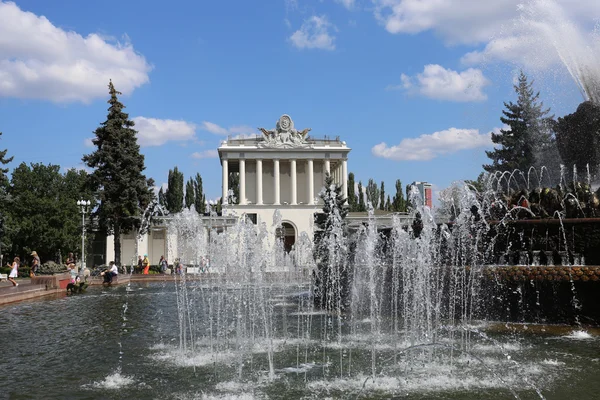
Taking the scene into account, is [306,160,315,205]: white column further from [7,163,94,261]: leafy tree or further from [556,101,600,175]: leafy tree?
[556,101,600,175]: leafy tree

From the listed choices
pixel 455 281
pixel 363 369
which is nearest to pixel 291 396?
pixel 363 369

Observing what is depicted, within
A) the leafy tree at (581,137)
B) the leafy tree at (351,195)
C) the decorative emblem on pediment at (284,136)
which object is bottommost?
the leafy tree at (581,137)

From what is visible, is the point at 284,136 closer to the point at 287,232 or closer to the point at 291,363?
the point at 287,232

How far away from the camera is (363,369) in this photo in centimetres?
759

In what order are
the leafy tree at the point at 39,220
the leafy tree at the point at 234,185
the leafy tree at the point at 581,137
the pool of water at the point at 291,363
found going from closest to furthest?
the pool of water at the point at 291,363
the leafy tree at the point at 581,137
the leafy tree at the point at 39,220
the leafy tree at the point at 234,185

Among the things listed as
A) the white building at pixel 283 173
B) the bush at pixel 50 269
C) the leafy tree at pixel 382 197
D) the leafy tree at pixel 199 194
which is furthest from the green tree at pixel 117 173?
the leafy tree at pixel 382 197

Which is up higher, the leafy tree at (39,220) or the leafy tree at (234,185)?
the leafy tree at (234,185)

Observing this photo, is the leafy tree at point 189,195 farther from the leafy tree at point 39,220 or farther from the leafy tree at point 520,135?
the leafy tree at point 520,135

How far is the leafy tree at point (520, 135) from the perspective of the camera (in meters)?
42.5

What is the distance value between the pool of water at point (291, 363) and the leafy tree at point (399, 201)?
209 feet

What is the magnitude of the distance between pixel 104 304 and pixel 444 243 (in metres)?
10.2

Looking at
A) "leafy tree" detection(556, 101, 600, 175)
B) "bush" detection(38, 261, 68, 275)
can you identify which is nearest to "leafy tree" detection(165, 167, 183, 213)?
"bush" detection(38, 261, 68, 275)

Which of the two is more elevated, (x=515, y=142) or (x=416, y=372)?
(x=515, y=142)

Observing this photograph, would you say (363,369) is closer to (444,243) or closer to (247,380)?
(247,380)
